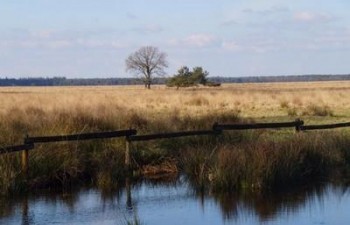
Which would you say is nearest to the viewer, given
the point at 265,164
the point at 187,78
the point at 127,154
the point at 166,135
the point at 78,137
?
the point at 265,164

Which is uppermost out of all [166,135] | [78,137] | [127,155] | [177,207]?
[78,137]

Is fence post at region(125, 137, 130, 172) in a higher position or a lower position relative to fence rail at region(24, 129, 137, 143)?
lower

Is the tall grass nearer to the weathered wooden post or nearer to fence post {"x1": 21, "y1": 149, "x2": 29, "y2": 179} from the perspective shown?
the weathered wooden post

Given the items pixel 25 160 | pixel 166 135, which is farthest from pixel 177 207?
pixel 166 135

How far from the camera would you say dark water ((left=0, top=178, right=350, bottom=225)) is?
40.3ft

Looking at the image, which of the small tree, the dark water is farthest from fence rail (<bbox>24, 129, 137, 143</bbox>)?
the small tree

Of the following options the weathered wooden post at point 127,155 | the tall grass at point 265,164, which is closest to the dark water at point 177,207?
the tall grass at point 265,164

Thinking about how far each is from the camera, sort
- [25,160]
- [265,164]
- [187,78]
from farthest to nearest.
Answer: [187,78]
[265,164]
[25,160]

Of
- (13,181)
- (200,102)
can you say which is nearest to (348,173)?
(13,181)

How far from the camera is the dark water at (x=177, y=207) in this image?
1230 cm

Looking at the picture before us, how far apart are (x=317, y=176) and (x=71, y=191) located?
6.11 metres

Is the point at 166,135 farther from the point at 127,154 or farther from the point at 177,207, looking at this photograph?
the point at 177,207

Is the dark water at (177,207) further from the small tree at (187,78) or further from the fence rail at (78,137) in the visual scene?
the small tree at (187,78)

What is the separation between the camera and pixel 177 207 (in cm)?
1360
